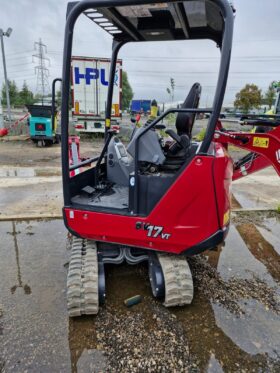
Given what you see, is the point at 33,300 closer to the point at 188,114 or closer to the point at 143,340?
the point at 143,340

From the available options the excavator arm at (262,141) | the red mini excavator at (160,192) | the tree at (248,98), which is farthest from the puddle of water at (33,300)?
the tree at (248,98)

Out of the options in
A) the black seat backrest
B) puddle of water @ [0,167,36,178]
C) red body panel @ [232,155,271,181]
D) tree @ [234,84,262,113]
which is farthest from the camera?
tree @ [234,84,262,113]

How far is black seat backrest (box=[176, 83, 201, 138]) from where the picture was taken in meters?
3.15

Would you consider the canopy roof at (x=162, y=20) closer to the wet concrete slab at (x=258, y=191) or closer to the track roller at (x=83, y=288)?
the track roller at (x=83, y=288)

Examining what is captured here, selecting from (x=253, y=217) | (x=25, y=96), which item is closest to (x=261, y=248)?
(x=253, y=217)

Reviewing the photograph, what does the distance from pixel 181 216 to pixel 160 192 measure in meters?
0.29

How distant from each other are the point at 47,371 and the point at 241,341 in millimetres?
1554

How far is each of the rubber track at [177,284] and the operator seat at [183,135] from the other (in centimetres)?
98

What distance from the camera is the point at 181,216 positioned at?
2668mm

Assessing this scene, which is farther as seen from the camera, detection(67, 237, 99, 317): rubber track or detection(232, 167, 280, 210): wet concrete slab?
detection(232, 167, 280, 210): wet concrete slab

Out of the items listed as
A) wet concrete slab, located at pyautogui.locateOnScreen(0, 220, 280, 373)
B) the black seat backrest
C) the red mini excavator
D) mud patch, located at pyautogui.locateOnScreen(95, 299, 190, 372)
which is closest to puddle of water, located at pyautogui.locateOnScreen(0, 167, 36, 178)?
wet concrete slab, located at pyautogui.locateOnScreen(0, 220, 280, 373)

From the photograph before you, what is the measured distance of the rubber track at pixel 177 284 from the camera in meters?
2.69

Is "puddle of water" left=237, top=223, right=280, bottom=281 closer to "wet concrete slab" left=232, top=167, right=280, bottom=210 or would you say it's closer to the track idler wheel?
"wet concrete slab" left=232, top=167, right=280, bottom=210

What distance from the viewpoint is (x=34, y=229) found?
4430 mm
